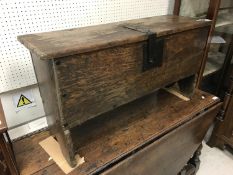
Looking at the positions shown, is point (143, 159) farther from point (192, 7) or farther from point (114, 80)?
point (192, 7)

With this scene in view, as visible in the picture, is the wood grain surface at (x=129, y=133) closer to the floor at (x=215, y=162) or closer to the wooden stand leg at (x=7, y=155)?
the wooden stand leg at (x=7, y=155)

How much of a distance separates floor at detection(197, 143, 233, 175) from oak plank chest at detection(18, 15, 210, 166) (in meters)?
1.02

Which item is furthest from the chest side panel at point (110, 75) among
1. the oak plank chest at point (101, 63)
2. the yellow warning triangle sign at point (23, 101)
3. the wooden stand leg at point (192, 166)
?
the wooden stand leg at point (192, 166)

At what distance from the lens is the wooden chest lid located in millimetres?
719

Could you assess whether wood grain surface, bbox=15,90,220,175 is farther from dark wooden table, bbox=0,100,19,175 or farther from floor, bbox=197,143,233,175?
floor, bbox=197,143,233,175

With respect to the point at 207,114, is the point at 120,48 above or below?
above

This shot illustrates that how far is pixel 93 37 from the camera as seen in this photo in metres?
0.87

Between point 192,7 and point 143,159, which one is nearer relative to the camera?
point 143,159

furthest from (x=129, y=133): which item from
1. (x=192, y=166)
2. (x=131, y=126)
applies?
(x=192, y=166)

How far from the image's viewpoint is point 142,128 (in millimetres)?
1101

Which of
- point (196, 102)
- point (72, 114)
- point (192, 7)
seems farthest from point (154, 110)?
point (192, 7)

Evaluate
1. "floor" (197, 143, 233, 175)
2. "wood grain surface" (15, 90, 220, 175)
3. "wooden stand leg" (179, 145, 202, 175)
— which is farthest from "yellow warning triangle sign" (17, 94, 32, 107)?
"floor" (197, 143, 233, 175)

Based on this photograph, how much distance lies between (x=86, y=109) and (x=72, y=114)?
62mm

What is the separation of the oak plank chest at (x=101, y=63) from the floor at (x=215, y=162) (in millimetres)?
1019
